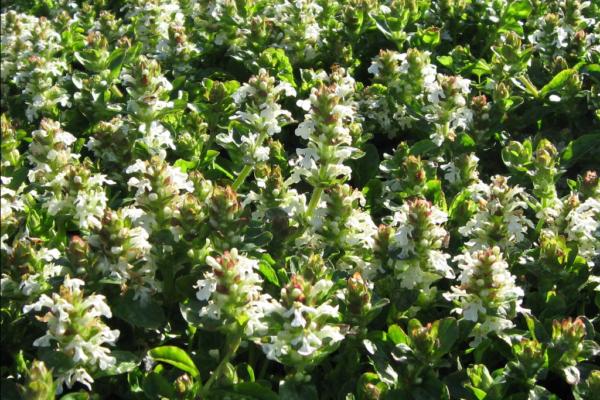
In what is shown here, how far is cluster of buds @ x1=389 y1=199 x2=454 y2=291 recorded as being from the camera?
2.70m

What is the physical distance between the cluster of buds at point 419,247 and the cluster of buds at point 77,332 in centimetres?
102

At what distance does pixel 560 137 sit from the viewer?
3.90 metres

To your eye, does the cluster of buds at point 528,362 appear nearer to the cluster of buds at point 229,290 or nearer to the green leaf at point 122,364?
the cluster of buds at point 229,290

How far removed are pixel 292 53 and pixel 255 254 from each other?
193cm

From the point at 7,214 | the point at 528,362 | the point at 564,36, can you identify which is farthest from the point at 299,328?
the point at 564,36

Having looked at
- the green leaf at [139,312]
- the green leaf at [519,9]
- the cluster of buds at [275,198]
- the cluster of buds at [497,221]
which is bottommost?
the green leaf at [139,312]

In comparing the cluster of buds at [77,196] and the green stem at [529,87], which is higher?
the green stem at [529,87]

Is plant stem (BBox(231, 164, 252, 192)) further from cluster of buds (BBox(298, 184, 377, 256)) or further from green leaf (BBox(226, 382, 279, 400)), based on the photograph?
green leaf (BBox(226, 382, 279, 400))

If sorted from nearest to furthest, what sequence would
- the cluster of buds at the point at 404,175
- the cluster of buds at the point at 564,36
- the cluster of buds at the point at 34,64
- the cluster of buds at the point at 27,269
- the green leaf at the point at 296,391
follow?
the green leaf at the point at 296,391 < the cluster of buds at the point at 27,269 < the cluster of buds at the point at 404,175 < the cluster of buds at the point at 34,64 < the cluster of buds at the point at 564,36

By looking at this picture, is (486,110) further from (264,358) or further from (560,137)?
(264,358)

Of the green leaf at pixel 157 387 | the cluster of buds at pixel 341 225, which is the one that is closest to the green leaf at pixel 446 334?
the cluster of buds at pixel 341 225

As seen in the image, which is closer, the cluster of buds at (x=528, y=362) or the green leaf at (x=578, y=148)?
the cluster of buds at (x=528, y=362)

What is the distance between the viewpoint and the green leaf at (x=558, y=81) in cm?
385

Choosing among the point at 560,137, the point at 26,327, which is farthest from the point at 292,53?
the point at 26,327
